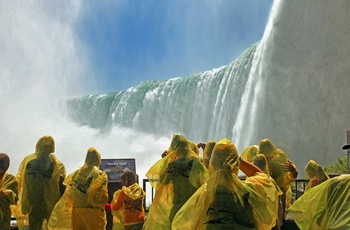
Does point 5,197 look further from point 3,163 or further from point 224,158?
point 224,158

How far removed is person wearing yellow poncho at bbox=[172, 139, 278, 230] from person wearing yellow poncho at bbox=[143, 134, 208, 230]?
175 centimetres

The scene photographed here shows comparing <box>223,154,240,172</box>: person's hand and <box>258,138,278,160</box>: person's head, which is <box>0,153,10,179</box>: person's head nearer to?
<box>223,154,240,172</box>: person's hand

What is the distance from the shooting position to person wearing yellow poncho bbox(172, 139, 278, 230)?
11.5 feet

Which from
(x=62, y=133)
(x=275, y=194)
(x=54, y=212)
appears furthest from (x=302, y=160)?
(x=62, y=133)

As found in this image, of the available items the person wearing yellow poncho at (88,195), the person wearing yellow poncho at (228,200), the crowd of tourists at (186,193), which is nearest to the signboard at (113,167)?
the crowd of tourists at (186,193)

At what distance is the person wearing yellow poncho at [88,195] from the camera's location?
589 cm

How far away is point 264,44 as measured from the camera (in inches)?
877

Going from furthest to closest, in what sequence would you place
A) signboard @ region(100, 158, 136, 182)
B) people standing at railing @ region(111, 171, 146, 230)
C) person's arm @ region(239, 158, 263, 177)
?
signboard @ region(100, 158, 136, 182) < people standing at railing @ region(111, 171, 146, 230) < person's arm @ region(239, 158, 263, 177)

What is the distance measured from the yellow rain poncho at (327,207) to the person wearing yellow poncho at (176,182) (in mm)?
1704

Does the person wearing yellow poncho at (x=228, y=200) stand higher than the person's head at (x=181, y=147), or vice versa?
the person's head at (x=181, y=147)

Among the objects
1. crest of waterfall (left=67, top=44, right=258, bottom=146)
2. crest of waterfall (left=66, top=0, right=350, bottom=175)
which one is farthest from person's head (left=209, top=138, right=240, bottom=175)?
crest of waterfall (left=67, top=44, right=258, bottom=146)

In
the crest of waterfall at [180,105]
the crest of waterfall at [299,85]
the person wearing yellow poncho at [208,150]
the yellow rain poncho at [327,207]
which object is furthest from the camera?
the crest of waterfall at [180,105]

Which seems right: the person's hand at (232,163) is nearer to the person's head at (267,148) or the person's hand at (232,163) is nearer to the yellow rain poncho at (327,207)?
the yellow rain poncho at (327,207)

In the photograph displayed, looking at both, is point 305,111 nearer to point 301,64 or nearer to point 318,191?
point 301,64
